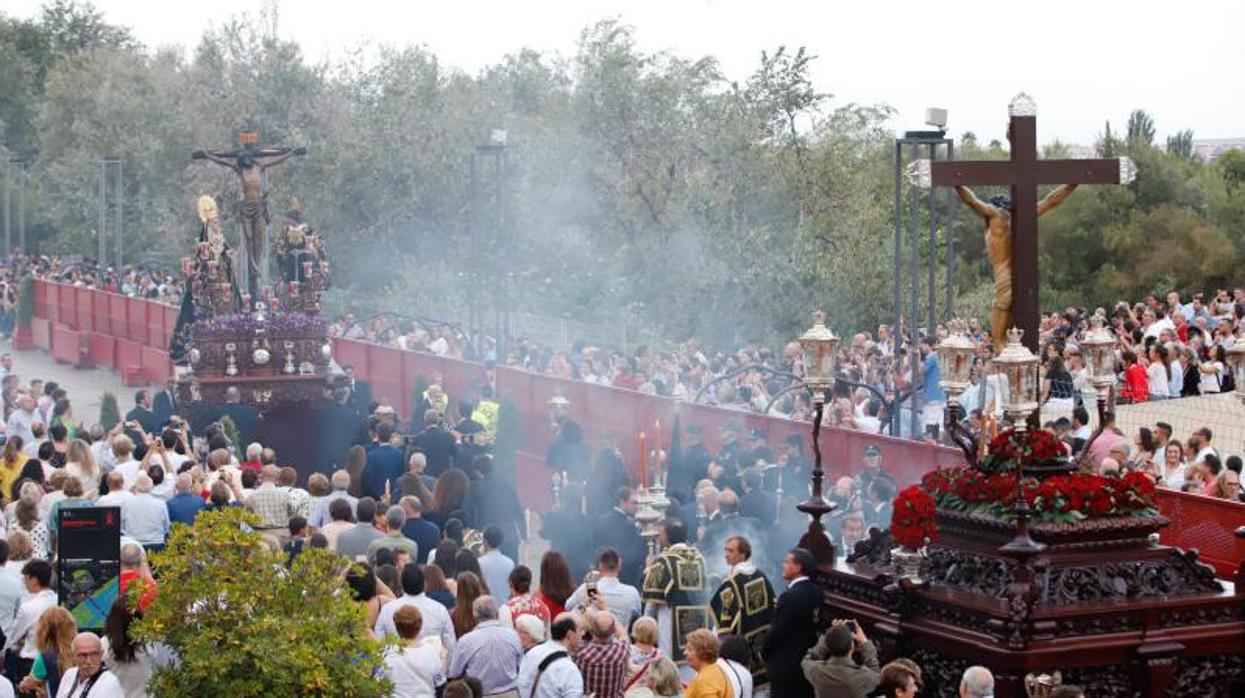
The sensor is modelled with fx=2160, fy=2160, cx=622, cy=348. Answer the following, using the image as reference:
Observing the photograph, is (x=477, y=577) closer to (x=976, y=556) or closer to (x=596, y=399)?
(x=976, y=556)

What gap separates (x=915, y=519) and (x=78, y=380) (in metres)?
31.6

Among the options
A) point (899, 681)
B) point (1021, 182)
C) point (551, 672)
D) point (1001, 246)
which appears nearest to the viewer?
point (899, 681)

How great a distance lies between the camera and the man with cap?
18594mm

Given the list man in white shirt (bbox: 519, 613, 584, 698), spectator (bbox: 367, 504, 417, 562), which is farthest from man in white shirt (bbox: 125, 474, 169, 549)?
man in white shirt (bbox: 519, 613, 584, 698)

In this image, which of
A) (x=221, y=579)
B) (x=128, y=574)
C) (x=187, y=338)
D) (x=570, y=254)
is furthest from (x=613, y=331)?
(x=221, y=579)

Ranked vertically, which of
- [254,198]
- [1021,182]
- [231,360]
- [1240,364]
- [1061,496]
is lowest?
[1061,496]

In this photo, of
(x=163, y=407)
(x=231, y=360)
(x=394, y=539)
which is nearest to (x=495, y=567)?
(x=394, y=539)

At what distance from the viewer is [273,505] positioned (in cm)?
1775

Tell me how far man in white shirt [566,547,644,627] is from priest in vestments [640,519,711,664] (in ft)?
0.35

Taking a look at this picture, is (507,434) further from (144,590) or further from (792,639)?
(144,590)

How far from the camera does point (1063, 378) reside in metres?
25.1

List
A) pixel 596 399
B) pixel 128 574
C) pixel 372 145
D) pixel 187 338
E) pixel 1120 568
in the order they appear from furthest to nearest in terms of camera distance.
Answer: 1. pixel 372 145
2. pixel 187 338
3. pixel 596 399
4. pixel 128 574
5. pixel 1120 568

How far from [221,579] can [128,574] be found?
314cm

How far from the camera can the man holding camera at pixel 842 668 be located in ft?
39.1
